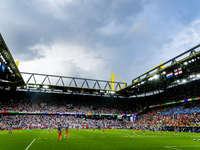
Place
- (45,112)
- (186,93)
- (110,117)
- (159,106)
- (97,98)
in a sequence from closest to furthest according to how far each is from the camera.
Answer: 1. (186,93)
2. (45,112)
3. (159,106)
4. (110,117)
5. (97,98)

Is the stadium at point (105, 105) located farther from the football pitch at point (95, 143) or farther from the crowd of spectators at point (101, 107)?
the football pitch at point (95, 143)

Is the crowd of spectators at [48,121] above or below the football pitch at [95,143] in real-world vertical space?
below

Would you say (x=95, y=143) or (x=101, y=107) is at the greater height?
(x=101, y=107)

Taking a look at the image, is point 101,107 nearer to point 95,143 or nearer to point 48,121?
point 48,121

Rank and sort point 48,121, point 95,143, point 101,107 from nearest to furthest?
point 95,143 < point 48,121 < point 101,107

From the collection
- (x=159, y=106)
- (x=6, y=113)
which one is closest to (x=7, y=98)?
(x=6, y=113)

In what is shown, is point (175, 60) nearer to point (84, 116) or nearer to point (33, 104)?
point (84, 116)

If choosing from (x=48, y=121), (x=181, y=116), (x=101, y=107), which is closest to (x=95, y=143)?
(x=181, y=116)

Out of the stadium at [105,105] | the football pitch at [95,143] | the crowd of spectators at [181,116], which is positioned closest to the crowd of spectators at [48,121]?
the stadium at [105,105]

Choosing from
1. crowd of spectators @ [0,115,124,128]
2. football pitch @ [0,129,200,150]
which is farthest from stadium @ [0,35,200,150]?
football pitch @ [0,129,200,150]

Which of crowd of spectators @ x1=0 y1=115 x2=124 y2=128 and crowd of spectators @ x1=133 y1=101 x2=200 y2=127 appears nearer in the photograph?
crowd of spectators @ x1=133 y1=101 x2=200 y2=127

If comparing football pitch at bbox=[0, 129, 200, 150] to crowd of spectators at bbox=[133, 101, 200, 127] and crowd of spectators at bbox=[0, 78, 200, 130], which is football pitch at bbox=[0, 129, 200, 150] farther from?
crowd of spectators at bbox=[0, 78, 200, 130]

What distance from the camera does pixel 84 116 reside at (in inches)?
2275

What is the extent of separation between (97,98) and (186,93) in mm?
35319
